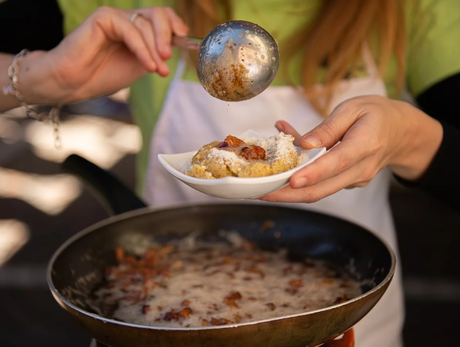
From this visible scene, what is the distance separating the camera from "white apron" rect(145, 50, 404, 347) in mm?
1398

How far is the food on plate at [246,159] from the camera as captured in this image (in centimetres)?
82

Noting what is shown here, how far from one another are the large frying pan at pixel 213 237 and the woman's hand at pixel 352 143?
194 millimetres

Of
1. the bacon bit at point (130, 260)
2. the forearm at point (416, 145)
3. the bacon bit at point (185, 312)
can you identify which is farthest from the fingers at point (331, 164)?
the bacon bit at point (130, 260)

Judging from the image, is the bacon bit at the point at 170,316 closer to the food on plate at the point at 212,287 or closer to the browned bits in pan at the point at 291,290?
the food on plate at the point at 212,287

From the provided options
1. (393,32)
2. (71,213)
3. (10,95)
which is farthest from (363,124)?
(71,213)

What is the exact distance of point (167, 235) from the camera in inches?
50.0

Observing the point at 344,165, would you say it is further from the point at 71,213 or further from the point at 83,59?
the point at 71,213

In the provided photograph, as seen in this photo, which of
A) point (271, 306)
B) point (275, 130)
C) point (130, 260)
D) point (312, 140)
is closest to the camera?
point (312, 140)

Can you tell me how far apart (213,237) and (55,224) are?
2537 millimetres

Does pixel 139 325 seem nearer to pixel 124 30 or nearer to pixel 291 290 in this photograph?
pixel 291 290

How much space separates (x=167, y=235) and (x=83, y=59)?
20.1 inches

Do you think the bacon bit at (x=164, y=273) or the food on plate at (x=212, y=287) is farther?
the bacon bit at (x=164, y=273)

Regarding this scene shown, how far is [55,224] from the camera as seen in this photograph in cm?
347

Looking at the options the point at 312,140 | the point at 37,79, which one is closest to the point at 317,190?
the point at 312,140
